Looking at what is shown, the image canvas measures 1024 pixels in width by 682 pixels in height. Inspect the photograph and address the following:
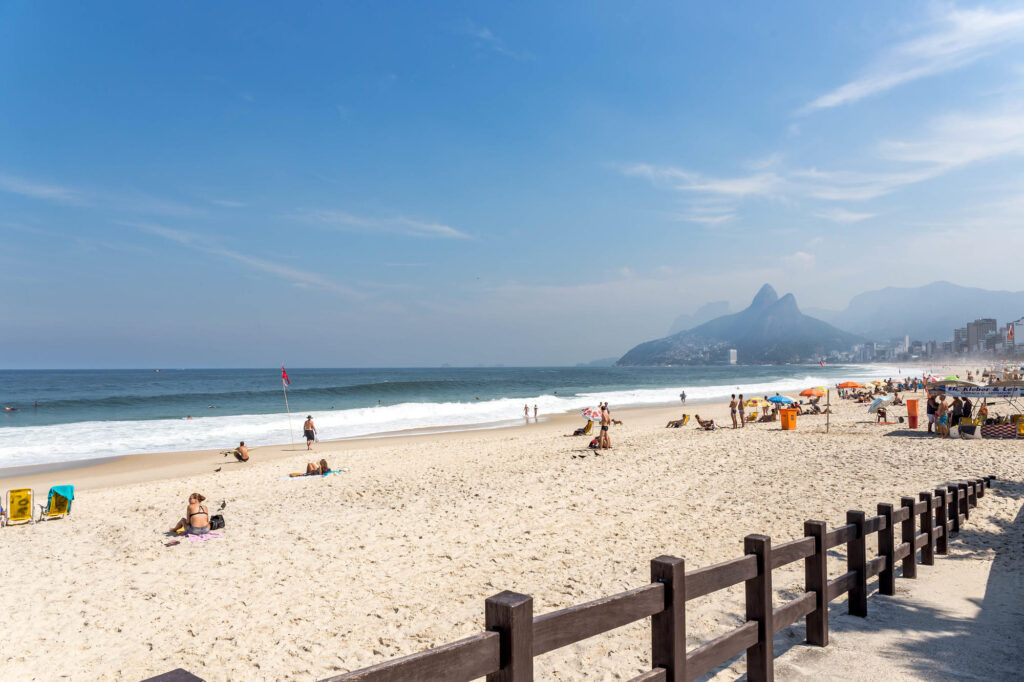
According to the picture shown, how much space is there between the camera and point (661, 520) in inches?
366

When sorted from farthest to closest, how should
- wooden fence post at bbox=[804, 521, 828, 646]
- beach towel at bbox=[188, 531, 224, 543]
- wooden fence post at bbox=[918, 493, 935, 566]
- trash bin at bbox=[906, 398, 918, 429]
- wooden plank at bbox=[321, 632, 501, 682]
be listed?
trash bin at bbox=[906, 398, 918, 429]
beach towel at bbox=[188, 531, 224, 543]
wooden fence post at bbox=[918, 493, 935, 566]
wooden fence post at bbox=[804, 521, 828, 646]
wooden plank at bbox=[321, 632, 501, 682]

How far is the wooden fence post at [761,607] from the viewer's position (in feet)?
11.1

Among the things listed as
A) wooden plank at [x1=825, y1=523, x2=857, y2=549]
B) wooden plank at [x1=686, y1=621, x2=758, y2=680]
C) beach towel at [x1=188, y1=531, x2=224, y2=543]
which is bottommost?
beach towel at [x1=188, y1=531, x2=224, y2=543]

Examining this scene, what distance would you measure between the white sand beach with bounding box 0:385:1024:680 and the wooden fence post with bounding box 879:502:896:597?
29cm

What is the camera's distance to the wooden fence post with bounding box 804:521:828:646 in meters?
3.95

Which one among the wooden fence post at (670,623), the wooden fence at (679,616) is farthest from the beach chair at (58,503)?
the wooden fence post at (670,623)

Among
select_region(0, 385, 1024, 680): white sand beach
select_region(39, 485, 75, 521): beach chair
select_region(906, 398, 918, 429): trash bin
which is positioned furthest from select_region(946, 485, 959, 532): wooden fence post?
→ select_region(906, 398, 918, 429): trash bin

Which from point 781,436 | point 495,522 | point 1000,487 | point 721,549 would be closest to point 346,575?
point 495,522

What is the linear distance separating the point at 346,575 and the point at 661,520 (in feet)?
16.0

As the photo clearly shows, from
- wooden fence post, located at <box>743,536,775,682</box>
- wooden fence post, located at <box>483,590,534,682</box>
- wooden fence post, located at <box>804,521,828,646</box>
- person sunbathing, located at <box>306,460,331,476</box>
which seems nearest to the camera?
wooden fence post, located at <box>483,590,534,682</box>

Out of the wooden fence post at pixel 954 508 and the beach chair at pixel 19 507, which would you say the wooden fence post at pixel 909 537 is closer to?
the wooden fence post at pixel 954 508

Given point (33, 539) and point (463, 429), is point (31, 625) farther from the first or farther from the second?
point (463, 429)

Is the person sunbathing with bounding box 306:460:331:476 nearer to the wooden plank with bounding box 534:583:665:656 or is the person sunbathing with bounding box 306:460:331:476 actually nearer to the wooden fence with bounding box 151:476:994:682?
the wooden fence with bounding box 151:476:994:682

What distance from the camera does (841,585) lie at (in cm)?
445
